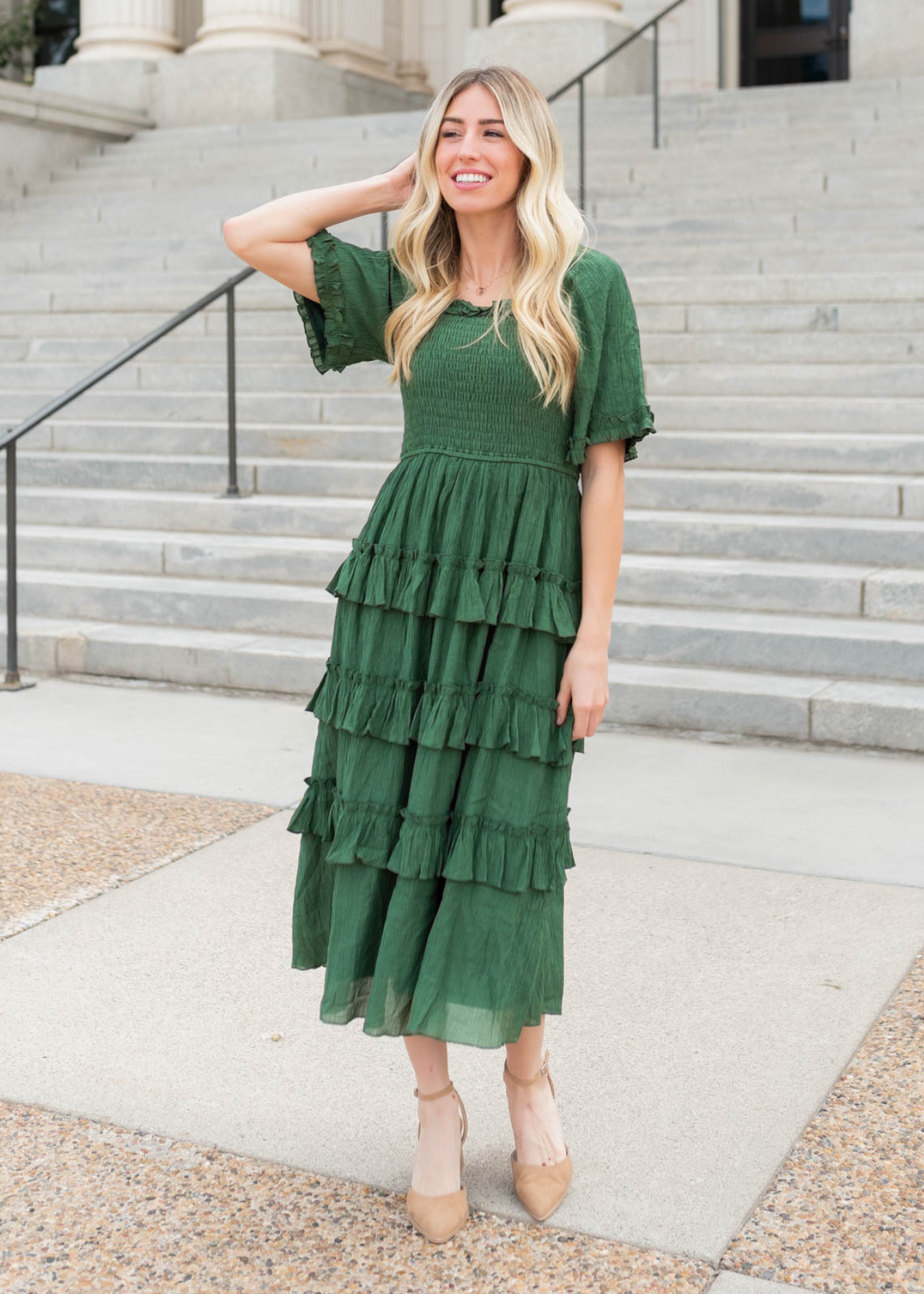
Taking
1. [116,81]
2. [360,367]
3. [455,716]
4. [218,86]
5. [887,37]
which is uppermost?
[116,81]

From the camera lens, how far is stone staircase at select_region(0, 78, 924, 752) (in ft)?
21.7

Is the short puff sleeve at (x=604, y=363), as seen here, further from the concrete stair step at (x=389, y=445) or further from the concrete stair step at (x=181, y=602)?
the concrete stair step at (x=389, y=445)

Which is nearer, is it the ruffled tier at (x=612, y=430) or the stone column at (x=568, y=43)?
the ruffled tier at (x=612, y=430)

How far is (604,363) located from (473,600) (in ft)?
1.50

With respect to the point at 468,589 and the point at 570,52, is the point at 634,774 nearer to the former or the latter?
the point at 468,589

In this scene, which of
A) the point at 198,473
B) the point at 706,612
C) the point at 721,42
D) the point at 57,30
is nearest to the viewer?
the point at 706,612

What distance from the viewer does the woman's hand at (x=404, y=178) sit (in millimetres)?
2816

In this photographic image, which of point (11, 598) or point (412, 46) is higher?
point (412, 46)

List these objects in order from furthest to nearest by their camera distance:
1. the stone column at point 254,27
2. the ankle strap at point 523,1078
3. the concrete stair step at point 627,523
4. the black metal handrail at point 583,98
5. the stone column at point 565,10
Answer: the stone column at point 254,27 < the stone column at point 565,10 < the black metal handrail at point 583,98 < the concrete stair step at point 627,523 < the ankle strap at point 523,1078

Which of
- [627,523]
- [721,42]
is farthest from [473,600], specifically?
[721,42]

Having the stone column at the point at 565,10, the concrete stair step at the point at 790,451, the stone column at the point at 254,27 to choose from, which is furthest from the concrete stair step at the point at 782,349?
the stone column at the point at 254,27

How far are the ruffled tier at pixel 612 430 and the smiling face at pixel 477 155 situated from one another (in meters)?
0.40

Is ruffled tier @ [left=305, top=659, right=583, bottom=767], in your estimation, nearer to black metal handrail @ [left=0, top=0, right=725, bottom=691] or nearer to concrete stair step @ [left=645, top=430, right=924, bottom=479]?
black metal handrail @ [left=0, top=0, right=725, bottom=691]

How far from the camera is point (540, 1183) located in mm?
2832
